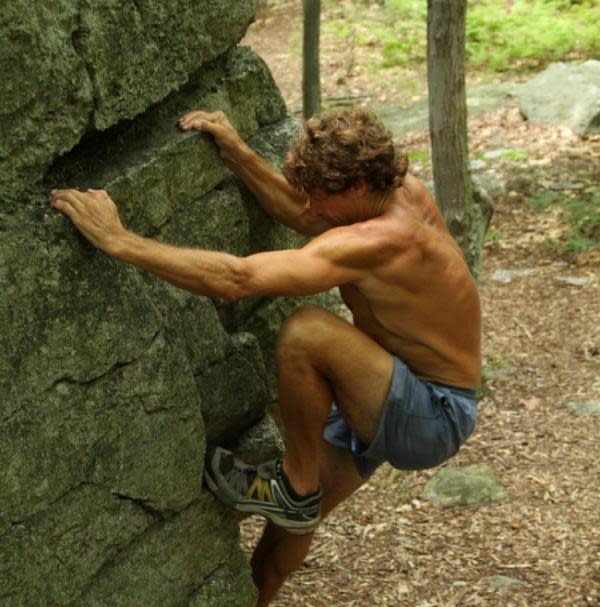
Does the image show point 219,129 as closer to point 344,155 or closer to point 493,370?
point 344,155

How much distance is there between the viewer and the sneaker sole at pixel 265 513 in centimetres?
375

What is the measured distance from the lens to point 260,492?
3818mm

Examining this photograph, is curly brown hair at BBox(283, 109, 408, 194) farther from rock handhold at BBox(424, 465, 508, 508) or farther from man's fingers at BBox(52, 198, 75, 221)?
rock handhold at BBox(424, 465, 508, 508)

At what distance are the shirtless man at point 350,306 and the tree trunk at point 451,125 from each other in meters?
2.54

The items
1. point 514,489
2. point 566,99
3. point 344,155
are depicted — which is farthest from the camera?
point 566,99

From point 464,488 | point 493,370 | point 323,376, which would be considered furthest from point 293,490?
point 493,370

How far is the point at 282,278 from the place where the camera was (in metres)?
3.28

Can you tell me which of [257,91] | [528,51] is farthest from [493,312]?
[528,51]

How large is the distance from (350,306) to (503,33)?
10.2 m

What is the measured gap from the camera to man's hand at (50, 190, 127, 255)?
10.1 feet

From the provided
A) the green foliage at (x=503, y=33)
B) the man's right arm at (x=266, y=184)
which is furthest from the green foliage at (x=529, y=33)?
the man's right arm at (x=266, y=184)

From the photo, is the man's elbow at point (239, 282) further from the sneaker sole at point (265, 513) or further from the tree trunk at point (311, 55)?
the tree trunk at point (311, 55)

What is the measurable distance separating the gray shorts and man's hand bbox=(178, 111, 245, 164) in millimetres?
1037

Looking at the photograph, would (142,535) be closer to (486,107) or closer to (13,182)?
(13,182)
